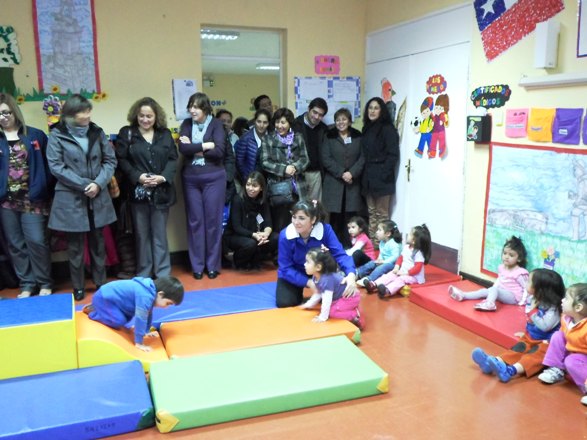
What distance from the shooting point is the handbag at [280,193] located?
5.18m

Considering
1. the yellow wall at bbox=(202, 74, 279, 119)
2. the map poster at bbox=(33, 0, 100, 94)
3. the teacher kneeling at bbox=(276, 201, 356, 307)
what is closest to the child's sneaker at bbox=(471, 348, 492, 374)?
the teacher kneeling at bbox=(276, 201, 356, 307)

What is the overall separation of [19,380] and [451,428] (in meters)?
2.20

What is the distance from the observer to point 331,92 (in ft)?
19.6

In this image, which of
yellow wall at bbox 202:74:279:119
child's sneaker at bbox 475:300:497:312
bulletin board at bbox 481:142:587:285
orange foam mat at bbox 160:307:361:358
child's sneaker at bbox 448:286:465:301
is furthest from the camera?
yellow wall at bbox 202:74:279:119

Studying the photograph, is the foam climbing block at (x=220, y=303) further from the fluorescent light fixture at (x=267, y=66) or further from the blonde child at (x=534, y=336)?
the fluorescent light fixture at (x=267, y=66)

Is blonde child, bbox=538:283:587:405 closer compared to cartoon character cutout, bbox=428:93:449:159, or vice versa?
Result: blonde child, bbox=538:283:587:405

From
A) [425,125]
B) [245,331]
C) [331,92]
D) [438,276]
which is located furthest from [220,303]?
[331,92]

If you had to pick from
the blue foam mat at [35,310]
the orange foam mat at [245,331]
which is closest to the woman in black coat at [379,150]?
the orange foam mat at [245,331]

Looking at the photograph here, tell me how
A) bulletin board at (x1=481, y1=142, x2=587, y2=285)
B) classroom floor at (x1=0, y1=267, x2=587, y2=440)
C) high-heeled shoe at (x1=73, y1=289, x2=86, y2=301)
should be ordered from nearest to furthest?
1. classroom floor at (x1=0, y1=267, x2=587, y2=440)
2. bulletin board at (x1=481, y1=142, x2=587, y2=285)
3. high-heeled shoe at (x1=73, y1=289, x2=86, y2=301)

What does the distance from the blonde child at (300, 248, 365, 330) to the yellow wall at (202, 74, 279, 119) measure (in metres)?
3.29

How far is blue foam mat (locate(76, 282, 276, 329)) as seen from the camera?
380cm

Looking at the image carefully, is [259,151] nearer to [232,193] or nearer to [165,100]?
[232,193]

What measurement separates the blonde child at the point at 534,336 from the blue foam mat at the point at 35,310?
7.77 feet

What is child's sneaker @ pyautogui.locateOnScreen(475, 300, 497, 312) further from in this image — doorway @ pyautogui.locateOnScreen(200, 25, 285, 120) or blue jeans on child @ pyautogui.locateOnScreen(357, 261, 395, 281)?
doorway @ pyautogui.locateOnScreen(200, 25, 285, 120)
